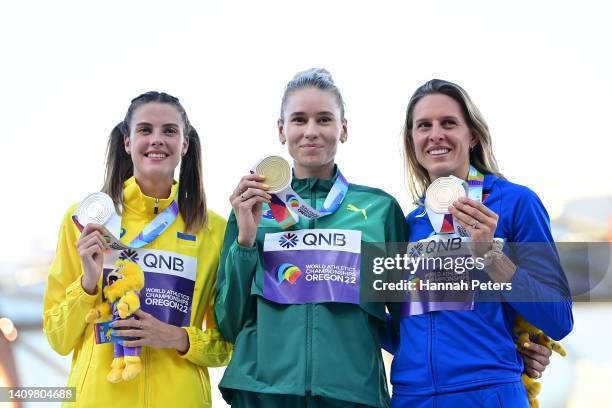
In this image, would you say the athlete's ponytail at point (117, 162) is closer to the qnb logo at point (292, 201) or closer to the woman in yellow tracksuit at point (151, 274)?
the woman in yellow tracksuit at point (151, 274)

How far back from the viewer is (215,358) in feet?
8.48

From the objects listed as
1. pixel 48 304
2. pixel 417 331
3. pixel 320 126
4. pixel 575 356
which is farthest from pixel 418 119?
pixel 575 356

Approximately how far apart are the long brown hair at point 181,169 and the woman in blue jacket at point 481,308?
0.85m

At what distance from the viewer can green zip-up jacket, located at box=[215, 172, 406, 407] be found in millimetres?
2283

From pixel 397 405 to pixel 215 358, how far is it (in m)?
0.68

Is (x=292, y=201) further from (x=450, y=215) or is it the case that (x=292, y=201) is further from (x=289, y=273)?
(x=450, y=215)

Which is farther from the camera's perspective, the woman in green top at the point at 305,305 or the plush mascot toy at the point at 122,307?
the plush mascot toy at the point at 122,307

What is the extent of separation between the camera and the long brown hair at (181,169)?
2785mm

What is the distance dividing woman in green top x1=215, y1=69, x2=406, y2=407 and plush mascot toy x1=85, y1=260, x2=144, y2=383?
0.29 metres

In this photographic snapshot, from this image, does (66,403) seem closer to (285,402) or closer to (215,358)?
(215,358)

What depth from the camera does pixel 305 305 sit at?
7.79 feet

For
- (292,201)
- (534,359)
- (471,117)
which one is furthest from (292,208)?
(534,359)

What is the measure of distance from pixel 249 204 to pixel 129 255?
54 cm

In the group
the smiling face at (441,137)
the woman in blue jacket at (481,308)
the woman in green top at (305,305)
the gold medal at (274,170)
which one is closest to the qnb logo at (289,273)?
the woman in green top at (305,305)
